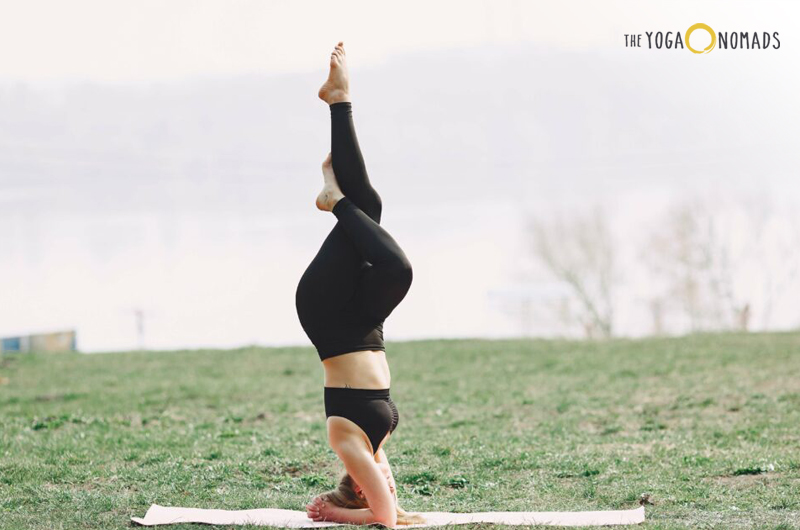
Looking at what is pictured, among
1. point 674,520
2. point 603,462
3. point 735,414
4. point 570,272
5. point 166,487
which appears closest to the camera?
point 674,520

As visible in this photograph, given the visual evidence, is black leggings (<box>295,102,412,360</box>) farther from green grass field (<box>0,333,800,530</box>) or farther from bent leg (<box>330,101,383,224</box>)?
green grass field (<box>0,333,800,530</box>)

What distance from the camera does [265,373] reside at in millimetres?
16984

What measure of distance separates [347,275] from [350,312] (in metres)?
0.26

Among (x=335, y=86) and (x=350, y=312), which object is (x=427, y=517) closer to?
(x=350, y=312)

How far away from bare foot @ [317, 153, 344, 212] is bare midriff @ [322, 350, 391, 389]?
0.99m

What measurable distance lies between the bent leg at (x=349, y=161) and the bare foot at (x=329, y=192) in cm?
5

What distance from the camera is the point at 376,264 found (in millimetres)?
6164

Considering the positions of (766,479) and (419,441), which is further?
(419,441)

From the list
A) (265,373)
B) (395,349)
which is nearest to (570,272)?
(395,349)

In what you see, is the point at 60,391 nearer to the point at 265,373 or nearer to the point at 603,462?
the point at 265,373

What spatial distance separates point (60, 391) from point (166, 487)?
7979 mm

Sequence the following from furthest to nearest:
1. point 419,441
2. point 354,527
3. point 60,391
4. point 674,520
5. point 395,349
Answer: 1. point 395,349
2. point 60,391
3. point 419,441
4. point 674,520
5. point 354,527

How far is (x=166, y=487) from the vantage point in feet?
26.8

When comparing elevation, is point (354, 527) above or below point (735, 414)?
above
